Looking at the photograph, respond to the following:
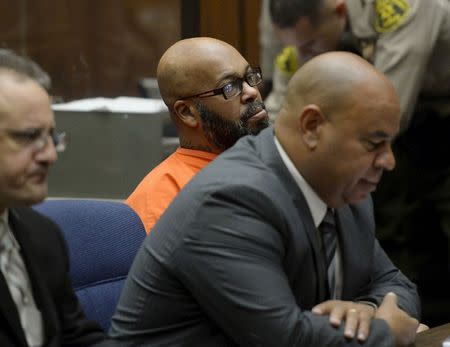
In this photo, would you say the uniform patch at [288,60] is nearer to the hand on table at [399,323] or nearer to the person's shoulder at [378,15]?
the person's shoulder at [378,15]

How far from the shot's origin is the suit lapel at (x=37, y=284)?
5.62 ft

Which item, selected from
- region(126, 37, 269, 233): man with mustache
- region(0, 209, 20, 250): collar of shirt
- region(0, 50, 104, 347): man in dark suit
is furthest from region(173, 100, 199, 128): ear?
region(0, 209, 20, 250): collar of shirt

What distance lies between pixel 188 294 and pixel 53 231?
42 cm

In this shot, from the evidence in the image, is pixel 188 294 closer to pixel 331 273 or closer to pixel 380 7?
pixel 331 273

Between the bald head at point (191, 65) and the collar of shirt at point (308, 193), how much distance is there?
2.48 ft

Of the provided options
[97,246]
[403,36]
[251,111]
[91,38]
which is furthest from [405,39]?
[97,246]

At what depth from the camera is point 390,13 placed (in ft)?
12.8

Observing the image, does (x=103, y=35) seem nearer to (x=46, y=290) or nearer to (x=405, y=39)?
(x=405, y=39)

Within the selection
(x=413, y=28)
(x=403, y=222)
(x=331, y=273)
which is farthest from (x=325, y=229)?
(x=403, y=222)

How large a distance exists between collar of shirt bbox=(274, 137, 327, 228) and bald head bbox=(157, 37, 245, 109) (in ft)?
2.48

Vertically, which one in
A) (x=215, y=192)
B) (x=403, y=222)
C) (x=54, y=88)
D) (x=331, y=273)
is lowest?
(x=403, y=222)

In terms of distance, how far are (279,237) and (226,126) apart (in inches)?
34.5

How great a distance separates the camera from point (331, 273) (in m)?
2.33

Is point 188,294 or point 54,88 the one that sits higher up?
point 188,294
